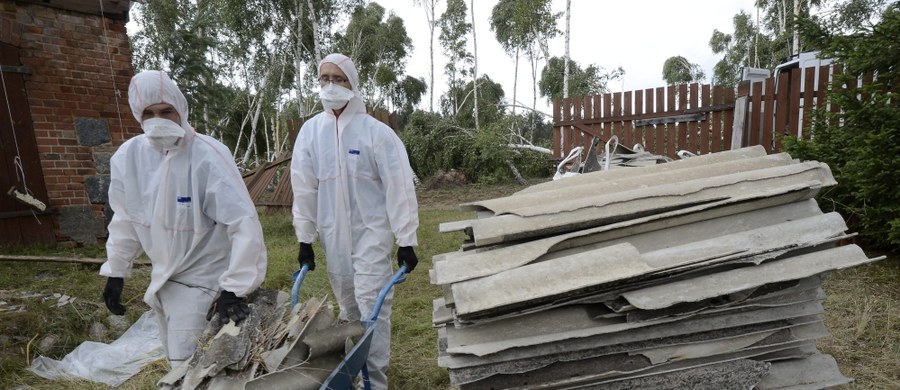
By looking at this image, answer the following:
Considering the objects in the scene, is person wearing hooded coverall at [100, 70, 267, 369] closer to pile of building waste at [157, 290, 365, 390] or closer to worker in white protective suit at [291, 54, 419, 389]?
pile of building waste at [157, 290, 365, 390]

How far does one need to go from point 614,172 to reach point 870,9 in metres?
21.5

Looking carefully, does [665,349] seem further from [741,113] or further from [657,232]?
[741,113]

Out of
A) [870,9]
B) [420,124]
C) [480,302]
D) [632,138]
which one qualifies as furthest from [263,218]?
[870,9]

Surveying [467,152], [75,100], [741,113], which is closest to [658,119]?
[741,113]

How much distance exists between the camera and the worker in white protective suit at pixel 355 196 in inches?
102

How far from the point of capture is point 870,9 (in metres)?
17.0

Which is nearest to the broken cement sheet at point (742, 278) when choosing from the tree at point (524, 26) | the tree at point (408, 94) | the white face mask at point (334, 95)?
the white face mask at point (334, 95)

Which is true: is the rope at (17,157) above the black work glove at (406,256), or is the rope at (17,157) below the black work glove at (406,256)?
above

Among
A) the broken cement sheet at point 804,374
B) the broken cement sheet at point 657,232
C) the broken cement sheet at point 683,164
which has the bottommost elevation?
the broken cement sheet at point 804,374

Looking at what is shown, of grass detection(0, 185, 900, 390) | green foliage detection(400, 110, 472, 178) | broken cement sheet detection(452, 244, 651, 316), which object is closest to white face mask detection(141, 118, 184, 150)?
broken cement sheet detection(452, 244, 651, 316)

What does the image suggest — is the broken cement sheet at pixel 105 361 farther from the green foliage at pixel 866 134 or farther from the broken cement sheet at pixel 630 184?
the green foliage at pixel 866 134

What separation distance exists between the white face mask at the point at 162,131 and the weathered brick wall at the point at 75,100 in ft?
14.9

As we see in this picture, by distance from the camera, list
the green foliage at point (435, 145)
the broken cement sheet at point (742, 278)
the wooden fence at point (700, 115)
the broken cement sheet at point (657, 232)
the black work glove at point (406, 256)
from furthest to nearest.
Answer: the green foliage at point (435, 145)
the wooden fence at point (700, 115)
the black work glove at point (406, 256)
the broken cement sheet at point (657, 232)
the broken cement sheet at point (742, 278)

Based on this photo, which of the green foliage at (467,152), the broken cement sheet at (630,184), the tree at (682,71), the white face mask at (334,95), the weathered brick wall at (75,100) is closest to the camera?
the broken cement sheet at (630,184)
